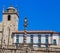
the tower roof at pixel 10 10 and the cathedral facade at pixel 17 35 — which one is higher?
the tower roof at pixel 10 10

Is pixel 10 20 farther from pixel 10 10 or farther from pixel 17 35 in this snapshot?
pixel 17 35

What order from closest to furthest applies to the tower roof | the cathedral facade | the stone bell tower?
the cathedral facade
the stone bell tower
the tower roof

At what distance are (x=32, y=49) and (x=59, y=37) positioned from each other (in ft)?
82.9

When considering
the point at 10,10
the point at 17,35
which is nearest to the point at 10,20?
the point at 10,10

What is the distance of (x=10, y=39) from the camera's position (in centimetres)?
10150

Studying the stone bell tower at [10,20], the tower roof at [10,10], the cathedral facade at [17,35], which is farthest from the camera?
the tower roof at [10,10]

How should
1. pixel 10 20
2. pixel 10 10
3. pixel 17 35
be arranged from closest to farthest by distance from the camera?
1. pixel 17 35
2. pixel 10 10
3. pixel 10 20

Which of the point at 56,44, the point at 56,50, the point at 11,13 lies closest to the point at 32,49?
the point at 56,50

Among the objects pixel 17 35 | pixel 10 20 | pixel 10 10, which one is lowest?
pixel 17 35

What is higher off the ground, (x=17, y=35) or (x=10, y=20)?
(x=10, y=20)

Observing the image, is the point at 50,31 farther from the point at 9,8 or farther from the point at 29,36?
the point at 9,8

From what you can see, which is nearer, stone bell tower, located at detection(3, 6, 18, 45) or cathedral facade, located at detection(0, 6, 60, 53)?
cathedral facade, located at detection(0, 6, 60, 53)

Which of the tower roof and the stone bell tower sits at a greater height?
the tower roof

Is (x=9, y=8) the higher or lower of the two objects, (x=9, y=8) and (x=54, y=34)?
the higher
